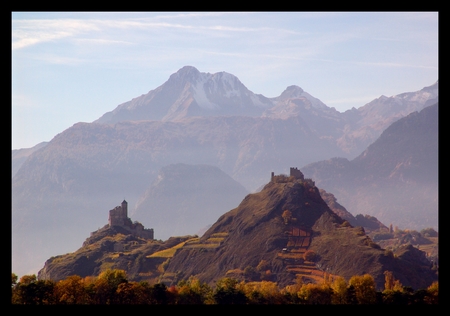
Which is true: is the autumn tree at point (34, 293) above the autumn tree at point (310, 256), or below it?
above

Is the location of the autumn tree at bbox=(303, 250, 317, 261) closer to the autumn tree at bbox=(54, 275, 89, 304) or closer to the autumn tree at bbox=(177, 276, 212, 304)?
the autumn tree at bbox=(177, 276, 212, 304)

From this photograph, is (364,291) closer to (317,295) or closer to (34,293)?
(317,295)

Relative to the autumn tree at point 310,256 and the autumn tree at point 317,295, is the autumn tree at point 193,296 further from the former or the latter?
the autumn tree at point 310,256

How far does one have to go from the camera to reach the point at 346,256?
591ft

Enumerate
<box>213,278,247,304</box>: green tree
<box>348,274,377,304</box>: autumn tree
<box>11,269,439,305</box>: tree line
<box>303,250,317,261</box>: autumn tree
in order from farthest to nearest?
<box>303,250,317,261</box>: autumn tree < <box>348,274,377,304</box>: autumn tree < <box>213,278,247,304</box>: green tree < <box>11,269,439,305</box>: tree line

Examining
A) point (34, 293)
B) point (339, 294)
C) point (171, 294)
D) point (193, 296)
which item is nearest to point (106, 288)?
point (34, 293)

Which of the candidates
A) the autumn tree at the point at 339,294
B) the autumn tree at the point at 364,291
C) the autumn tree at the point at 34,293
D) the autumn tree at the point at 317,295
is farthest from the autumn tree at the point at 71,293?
the autumn tree at the point at 364,291

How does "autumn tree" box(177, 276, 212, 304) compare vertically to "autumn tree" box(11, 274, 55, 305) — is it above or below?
below

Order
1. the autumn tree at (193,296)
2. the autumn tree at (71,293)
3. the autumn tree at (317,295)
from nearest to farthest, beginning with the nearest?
the autumn tree at (71,293) < the autumn tree at (193,296) < the autumn tree at (317,295)

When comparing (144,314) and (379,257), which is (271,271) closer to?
(379,257)

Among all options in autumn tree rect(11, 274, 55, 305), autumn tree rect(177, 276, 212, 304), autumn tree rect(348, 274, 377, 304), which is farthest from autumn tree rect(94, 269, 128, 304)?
autumn tree rect(348, 274, 377, 304)

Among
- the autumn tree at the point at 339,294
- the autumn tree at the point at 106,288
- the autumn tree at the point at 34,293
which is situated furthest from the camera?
the autumn tree at the point at 339,294

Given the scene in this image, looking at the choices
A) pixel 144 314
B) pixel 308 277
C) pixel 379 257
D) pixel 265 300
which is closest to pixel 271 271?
pixel 308 277

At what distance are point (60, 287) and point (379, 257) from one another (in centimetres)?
9352
